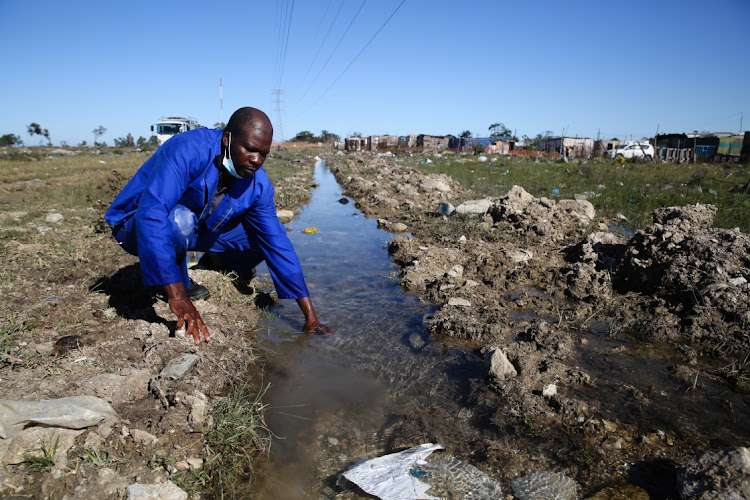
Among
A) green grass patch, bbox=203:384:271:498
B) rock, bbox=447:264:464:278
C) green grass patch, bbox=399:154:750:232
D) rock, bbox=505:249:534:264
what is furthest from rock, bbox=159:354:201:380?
green grass patch, bbox=399:154:750:232

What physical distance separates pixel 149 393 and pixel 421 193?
25.0ft

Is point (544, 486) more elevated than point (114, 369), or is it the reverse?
point (114, 369)

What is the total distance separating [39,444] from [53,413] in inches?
4.2

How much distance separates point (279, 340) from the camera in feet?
9.55

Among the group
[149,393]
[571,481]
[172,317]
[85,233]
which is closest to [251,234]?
[172,317]

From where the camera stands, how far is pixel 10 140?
119 feet

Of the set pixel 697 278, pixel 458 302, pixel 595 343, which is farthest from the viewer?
pixel 458 302

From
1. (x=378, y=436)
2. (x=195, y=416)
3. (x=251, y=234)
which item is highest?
(x=251, y=234)

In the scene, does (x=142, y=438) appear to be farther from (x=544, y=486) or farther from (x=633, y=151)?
(x=633, y=151)

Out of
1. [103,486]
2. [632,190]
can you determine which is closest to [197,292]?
[103,486]

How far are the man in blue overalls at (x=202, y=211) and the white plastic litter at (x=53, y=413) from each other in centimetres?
50

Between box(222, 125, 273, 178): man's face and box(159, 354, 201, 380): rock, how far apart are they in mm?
1037

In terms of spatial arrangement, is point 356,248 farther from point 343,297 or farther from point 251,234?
point 251,234

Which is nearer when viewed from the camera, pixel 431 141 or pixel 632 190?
pixel 632 190
